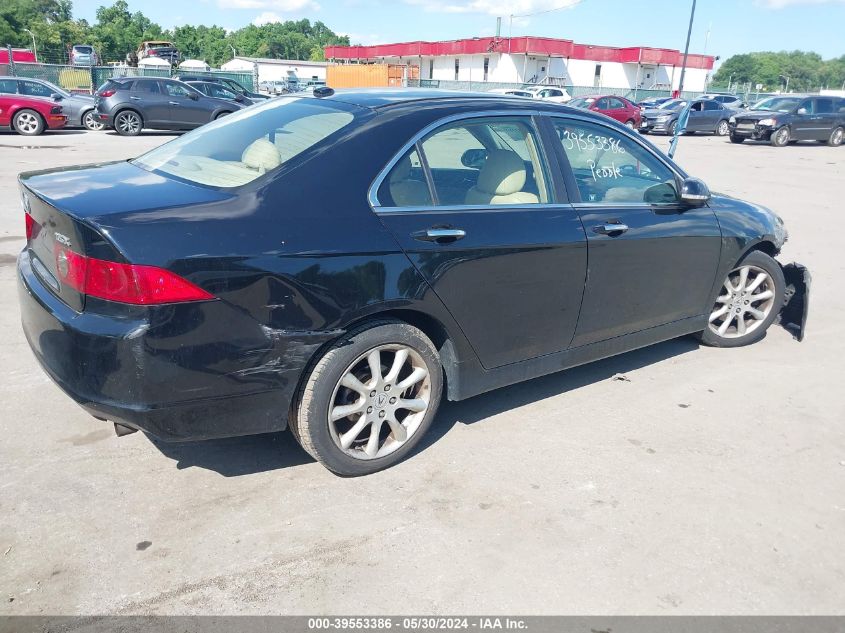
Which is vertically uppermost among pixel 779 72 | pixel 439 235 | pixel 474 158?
pixel 779 72

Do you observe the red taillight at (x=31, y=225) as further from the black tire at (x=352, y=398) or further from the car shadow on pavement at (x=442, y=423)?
the black tire at (x=352, y=398)

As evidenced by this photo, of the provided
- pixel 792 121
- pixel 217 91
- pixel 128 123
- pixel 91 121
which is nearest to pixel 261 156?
pixel 128 123

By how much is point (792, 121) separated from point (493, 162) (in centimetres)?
2479

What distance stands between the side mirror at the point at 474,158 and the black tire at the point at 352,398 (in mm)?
1031

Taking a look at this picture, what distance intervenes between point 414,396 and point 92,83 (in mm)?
29130

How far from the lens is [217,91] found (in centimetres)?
2109

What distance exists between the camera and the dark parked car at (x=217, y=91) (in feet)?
68.1

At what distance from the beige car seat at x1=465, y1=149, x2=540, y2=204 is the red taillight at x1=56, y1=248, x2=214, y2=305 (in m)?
1.63

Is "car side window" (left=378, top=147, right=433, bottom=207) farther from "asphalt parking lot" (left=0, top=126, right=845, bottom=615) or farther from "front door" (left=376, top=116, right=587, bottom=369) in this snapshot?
"asphalt parking lot" (left=0, top=126, right=845, bottom=615)

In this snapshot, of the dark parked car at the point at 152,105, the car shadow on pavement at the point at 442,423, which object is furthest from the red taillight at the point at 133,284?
the dark parked car at the point at 152,105

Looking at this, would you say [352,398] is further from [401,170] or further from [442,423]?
[401,170]

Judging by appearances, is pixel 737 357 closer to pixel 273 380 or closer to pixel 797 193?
pixel 273 380

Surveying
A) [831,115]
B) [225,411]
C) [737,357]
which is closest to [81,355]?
[225,411]

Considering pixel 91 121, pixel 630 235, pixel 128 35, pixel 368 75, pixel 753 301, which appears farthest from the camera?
pixel 128 35
